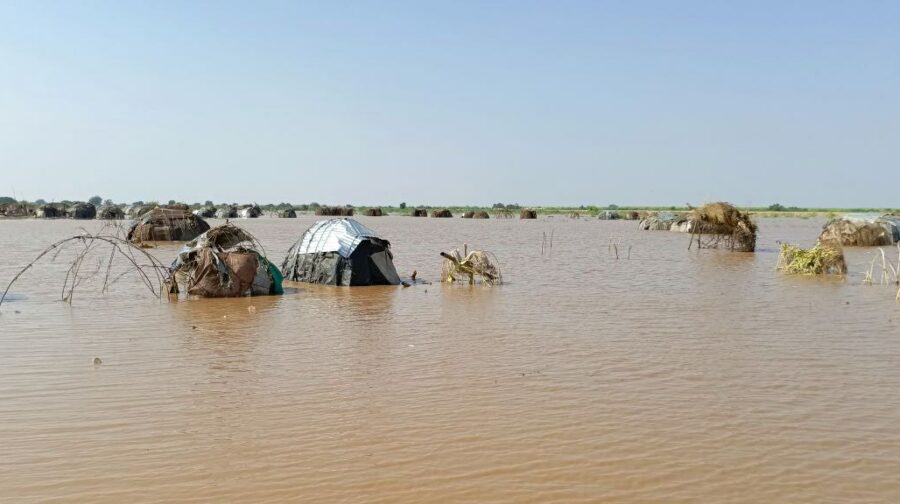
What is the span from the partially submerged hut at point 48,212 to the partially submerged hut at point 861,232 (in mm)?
62011

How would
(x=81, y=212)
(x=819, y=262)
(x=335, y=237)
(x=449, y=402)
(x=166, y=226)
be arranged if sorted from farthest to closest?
(x=81, y=212)
(x=166, y=226)
(x=819, y=262)
(x=335, y=237)
(x=449, y=402)

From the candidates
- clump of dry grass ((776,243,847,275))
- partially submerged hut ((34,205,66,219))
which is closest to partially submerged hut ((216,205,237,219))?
partially submerged hut ((34,205,66,219))

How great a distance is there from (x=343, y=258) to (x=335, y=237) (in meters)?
0.69

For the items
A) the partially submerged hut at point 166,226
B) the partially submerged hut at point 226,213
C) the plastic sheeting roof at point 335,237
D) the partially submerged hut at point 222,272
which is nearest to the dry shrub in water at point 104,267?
the partially submerged hut at point 222,272

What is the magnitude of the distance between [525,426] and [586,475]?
1.14m

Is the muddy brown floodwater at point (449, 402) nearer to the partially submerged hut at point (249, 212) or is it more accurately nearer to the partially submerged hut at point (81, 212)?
the partially submerged hut at point (81, 212)

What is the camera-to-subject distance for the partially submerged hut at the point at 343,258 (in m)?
17.3

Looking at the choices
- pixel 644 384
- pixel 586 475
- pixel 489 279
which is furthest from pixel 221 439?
pixel 489 279

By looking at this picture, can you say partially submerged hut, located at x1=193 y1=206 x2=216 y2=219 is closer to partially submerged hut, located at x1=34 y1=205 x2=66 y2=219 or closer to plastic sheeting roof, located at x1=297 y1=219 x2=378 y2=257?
partially submerged hut, located at x1=34 y1=205 x2=66 y2=219

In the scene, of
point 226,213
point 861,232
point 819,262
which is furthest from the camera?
point 226,213

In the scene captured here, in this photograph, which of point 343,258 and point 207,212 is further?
point 207,212

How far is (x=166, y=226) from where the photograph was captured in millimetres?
33406

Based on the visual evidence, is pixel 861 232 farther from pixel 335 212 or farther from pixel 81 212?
pixel 335 212

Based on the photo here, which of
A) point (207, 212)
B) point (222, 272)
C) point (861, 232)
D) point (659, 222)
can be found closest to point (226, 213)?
point (207, 212)
